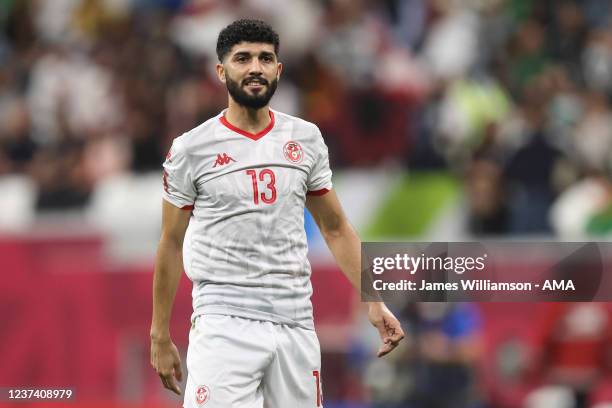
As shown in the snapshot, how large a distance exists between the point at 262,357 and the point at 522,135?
6.13 m

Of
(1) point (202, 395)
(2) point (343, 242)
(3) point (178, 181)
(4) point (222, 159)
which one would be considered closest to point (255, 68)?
(4) point (222, 159)

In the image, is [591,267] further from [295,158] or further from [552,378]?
[552,378]

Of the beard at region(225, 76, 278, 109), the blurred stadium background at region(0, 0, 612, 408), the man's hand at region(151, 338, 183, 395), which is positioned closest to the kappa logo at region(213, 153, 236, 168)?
the beard at region(225, 76, 278, 109)

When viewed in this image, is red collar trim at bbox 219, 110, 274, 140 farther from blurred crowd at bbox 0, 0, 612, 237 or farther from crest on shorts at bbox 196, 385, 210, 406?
blurred crowd at bbox 0, 0, 612, 237

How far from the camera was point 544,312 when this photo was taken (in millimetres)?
9023

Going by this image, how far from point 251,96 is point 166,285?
85 cm

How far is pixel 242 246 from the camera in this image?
222 inches

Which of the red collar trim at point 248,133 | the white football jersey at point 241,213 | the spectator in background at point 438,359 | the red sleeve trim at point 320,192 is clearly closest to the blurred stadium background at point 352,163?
the spectator in background at point 438,359

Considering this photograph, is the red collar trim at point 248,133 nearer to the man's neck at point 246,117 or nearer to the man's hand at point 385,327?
the man's neck at point 246,117

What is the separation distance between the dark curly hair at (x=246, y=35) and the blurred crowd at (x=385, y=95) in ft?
15.7

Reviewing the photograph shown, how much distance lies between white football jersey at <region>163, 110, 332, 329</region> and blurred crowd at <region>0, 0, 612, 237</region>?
15.1 ft

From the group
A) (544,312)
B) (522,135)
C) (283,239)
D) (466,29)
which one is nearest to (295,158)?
(283,239)

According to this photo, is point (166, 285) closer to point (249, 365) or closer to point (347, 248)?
point (249, 365)

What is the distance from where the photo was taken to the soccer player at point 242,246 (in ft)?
18.3
